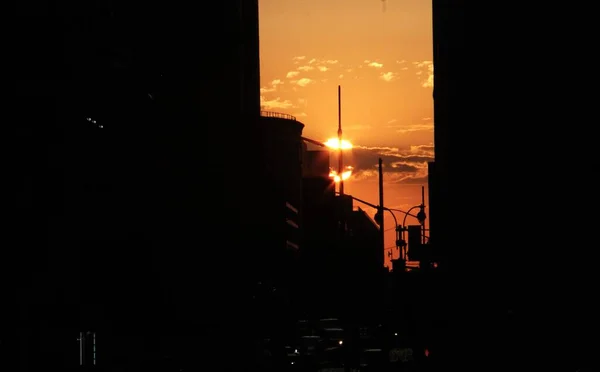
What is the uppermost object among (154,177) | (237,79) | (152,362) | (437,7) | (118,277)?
(437,7)

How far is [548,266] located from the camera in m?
33.9

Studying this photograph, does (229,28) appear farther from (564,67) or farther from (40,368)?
(40,368)

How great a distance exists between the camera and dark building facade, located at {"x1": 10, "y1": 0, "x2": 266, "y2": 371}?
878 inches

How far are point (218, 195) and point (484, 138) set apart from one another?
21366mm

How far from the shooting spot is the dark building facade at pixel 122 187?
73.2 ft

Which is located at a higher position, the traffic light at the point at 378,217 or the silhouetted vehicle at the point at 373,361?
the traffic light at the point at 378,217

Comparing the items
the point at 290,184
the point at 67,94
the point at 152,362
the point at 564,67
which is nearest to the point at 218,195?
the point at 152,362

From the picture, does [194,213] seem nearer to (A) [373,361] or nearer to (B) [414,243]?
(A) [373,361]

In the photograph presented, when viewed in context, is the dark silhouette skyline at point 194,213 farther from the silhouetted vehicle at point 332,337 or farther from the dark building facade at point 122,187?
the silhouetted vehicle at point 332,337

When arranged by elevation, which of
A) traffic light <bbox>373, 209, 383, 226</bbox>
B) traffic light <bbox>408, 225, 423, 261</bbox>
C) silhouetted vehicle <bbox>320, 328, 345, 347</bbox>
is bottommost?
silhouetted vehicle <bbox>320, 328, 345, 347</bbox>

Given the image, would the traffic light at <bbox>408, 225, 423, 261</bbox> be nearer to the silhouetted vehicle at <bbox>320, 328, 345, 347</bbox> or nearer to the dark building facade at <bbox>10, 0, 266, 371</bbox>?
the silhouetted vehicle at <bbox>320, 328, 345, 347</bbox>

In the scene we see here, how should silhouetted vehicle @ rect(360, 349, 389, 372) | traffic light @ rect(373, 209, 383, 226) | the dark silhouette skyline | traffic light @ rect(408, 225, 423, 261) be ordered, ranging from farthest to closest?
1. traffic light @ rect(408, 225, 423, 261)
2. traffic light @ rect(373, 209, 383, 226)
3. silhouetted vehicle @ rect(360, 349, 389, 372)
4. the dark silhouette skyline

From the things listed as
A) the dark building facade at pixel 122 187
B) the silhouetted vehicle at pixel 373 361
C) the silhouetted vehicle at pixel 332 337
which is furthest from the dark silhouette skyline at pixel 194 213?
the silhouetted vehicle at pixel 373 361

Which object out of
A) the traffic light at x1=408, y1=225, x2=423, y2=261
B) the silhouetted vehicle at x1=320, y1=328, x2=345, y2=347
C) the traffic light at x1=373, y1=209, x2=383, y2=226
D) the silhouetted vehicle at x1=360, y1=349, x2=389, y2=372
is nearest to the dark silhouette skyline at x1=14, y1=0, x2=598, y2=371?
the silhouetted vehicle at x1=320, y1=328, x2=345, y2=347
